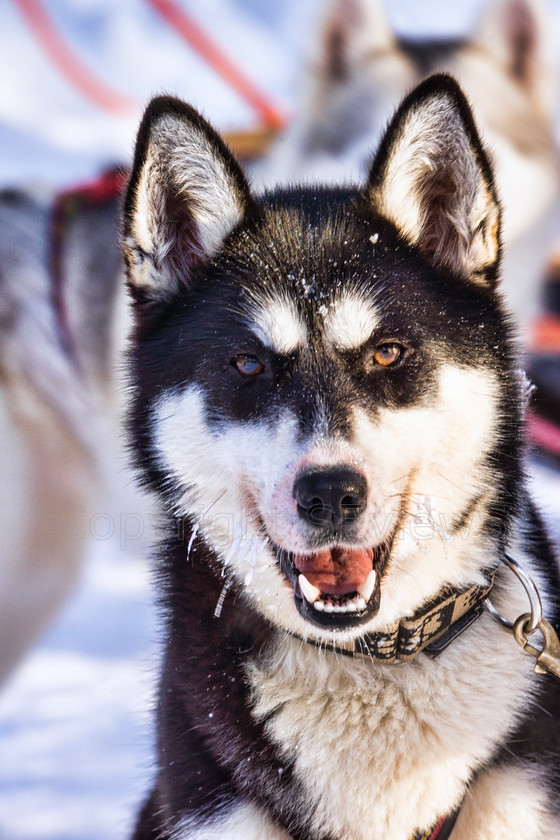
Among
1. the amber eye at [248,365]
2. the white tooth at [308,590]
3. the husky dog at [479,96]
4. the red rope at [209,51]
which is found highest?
the red rope at [209,51]

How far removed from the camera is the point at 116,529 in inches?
113

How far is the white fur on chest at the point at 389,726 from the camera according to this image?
1.11 metres

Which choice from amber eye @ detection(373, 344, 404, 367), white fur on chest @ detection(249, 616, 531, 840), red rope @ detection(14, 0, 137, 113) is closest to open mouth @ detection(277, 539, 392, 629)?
white fur on chest @ detection(249, 616, 531, 840)

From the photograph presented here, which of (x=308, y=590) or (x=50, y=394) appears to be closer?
(x=308, y=590)

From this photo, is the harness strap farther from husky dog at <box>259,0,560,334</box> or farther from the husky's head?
husky dog at <box>259,0,560,334</box>

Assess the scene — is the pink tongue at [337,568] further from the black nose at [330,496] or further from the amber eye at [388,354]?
the amber eye at [388,354]

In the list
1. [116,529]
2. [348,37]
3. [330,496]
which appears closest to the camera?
[330,496]

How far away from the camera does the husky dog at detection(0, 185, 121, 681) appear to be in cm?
268

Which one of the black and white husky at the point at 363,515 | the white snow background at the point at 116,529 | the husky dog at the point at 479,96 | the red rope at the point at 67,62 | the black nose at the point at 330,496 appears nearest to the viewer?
the black nose at the point at 330,496

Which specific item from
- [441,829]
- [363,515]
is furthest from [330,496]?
[441,829]

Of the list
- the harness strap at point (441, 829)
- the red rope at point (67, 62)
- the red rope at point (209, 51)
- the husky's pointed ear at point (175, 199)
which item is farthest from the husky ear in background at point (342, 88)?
the harness strap at point (441, 829)

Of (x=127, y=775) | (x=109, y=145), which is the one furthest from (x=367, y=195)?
(x=109, y=145)

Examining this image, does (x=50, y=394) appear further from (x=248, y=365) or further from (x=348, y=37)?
(x=248, y=365)

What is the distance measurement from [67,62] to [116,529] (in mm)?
2523
